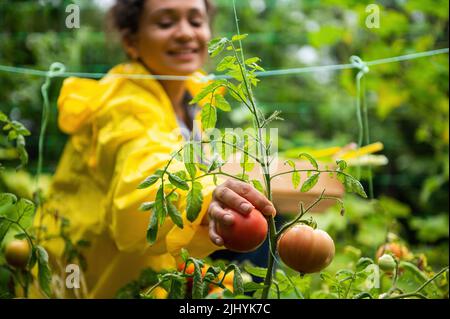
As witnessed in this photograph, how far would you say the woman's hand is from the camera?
2.86 feet

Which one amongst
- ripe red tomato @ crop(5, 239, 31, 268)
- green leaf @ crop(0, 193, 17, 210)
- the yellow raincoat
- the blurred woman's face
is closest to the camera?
green leaf @ crop(0, 193, 17, 210)

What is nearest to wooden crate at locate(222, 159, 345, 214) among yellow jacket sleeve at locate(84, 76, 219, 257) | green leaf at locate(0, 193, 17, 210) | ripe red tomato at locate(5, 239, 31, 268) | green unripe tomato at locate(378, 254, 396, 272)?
yellow jacket sleeve at locate(84, 76, 219, 257)

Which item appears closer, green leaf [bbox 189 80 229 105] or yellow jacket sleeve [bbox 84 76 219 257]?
green leaf [bbox 189 80 229 105]

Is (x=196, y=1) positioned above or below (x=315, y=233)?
above

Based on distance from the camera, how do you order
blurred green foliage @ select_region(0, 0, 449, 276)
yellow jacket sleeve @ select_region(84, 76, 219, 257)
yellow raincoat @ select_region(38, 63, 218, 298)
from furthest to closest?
blurred green foliage @ select_region(0, 0, 449, 276) → yellow raincoat @ select_region(38, 63, 218, 298) → yellow jacket sleeve @ select_region(84, 76, 219, 257)

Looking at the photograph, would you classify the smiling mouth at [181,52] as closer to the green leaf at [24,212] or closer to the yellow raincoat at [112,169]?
the yellow raincoat at [112,169]

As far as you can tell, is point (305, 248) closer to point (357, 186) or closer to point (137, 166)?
point (357, 186)

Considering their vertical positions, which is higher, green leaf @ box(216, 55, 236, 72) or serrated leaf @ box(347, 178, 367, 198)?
green leaf @ box(216, 55, 236, 72)

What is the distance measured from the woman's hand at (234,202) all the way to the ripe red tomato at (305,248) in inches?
1.6

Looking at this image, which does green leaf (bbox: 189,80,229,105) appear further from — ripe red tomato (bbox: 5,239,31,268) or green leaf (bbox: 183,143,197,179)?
ripe red tomato (bbox: 5,239,31,268)

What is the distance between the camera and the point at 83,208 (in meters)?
1.51
